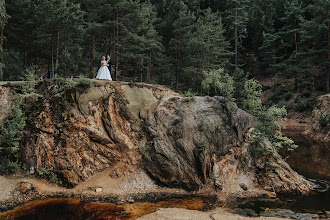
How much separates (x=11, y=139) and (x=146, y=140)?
324 inches

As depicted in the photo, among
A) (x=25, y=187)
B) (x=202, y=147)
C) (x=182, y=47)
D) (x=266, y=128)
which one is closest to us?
(x=25, y=187)

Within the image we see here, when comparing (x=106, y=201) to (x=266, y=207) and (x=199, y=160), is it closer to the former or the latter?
(x=199, y=160)

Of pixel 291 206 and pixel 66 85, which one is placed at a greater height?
pixel 66 85

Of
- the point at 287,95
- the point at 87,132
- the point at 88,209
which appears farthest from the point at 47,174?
the point at 287,95

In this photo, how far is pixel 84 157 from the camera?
14.8m

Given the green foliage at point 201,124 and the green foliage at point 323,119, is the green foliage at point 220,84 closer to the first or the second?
the green foliage at point 201,124

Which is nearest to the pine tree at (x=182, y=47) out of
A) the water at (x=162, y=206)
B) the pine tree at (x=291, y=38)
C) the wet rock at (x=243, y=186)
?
the wet rock at (x=243, y=186)

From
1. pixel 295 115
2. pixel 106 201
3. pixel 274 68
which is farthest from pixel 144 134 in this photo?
pixel 274 68

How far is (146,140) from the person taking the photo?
1630 cm

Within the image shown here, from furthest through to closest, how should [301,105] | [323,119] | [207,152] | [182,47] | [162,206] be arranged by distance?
[301,105]
[323,119]
[182,47]
[207,152]
[162,206]

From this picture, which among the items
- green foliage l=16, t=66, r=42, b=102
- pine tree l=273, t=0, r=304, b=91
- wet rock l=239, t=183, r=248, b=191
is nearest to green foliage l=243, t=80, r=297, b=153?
wet rock l=239, t=183, r=248, b=191

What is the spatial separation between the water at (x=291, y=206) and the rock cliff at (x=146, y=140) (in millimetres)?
1063

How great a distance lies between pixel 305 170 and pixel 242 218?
12029 mm

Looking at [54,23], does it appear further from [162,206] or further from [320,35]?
[320,35]
